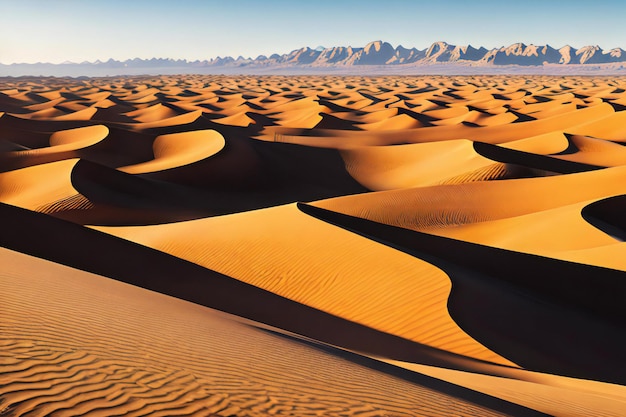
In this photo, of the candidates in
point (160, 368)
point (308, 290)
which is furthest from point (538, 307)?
point (160, 368)

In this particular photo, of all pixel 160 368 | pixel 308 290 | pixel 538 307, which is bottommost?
pixel 538 307

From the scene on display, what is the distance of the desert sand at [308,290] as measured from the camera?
13.3 feet

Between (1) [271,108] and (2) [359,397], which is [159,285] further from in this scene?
(1) [271,108]

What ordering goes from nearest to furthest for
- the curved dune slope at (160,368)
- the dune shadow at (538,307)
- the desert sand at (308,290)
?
the curved dune slope at (160,368) → the desert sand at (308,290) → the dune shadow at (538,307)

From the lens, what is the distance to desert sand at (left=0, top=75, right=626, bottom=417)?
4055 mm

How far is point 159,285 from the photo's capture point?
9.63 metres

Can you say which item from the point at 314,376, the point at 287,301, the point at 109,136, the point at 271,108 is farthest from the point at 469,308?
the point at 271,108

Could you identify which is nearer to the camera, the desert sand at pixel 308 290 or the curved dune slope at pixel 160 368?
the curved dune slope at pixel 160 368

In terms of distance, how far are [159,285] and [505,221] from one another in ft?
34.2

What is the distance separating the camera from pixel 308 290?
9.97m

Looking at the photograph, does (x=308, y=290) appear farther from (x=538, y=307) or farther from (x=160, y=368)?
(x=160, y=368)

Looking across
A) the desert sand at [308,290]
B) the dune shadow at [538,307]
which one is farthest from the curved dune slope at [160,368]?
the dune shadow at [538,307]

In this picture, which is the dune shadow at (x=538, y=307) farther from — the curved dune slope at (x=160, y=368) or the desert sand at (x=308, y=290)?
the curved dune slope at (x=160, y=368)

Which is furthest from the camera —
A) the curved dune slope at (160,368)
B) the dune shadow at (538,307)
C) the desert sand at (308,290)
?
the dune shadow at (538,307)
